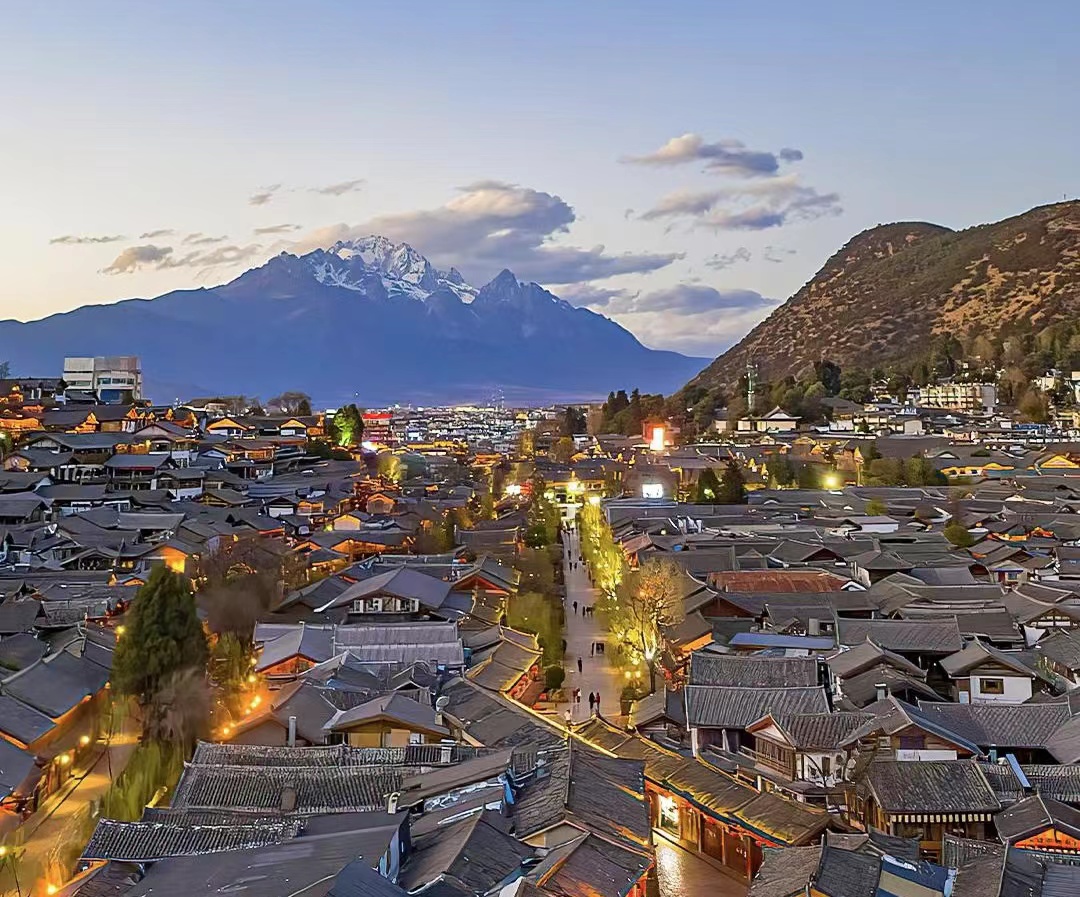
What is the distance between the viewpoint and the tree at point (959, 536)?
3844cm

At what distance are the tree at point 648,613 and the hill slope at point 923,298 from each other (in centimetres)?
8611

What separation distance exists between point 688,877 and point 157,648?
9.73 meters

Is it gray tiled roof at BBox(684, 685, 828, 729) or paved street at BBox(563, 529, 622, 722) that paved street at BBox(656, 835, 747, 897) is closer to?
gray tiled roof at BBox(684, 685, 828, 729)

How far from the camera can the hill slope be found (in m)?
109

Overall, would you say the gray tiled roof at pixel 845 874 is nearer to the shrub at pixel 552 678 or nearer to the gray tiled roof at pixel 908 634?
the gray tiled roof at pixel 908 634

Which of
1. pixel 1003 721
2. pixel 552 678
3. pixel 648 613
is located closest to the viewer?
pixel 1003 721

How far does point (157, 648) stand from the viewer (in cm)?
1862

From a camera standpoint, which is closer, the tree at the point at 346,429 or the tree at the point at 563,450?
the tree at the point at 346,429

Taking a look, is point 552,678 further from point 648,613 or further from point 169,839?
point 169,839

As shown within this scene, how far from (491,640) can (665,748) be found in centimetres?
736

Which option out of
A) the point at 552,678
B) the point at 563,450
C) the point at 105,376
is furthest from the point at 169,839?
the point at 563,450

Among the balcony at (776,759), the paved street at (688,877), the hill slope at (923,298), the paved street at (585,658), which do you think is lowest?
the paved street at (688,877)

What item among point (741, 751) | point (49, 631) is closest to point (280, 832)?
point (741, 751)

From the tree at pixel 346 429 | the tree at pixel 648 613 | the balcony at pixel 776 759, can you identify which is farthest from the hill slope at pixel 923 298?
the balcony at pixel 776 759
